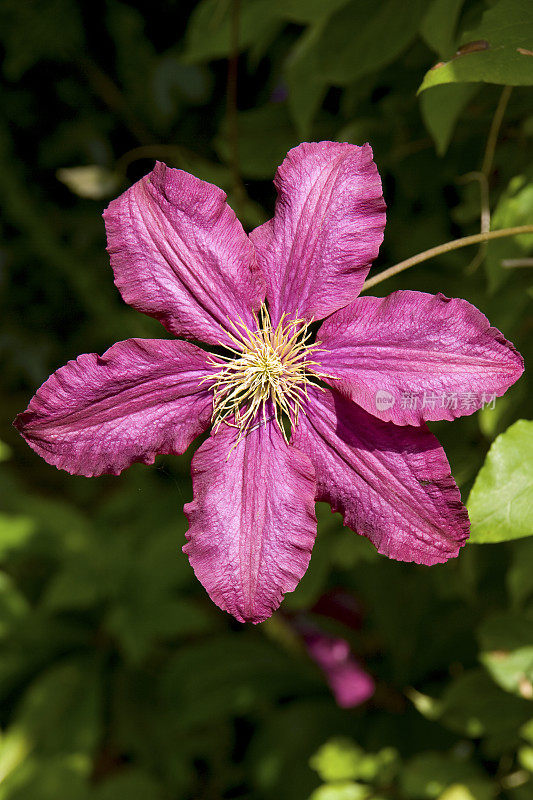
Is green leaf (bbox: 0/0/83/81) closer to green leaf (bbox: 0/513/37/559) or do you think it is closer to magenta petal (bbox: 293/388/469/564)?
green leaf (bbox: 0/513/37/559)

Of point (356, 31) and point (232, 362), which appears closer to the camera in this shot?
point (232, 362)

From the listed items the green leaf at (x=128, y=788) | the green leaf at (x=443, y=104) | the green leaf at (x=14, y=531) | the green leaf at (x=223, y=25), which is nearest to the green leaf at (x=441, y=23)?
the green leaf at (x=443, y=104)

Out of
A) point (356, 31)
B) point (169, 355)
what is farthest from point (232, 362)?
point (356, 31)

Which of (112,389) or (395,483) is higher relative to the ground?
(112,389)

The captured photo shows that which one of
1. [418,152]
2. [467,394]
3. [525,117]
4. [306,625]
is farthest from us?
[306,625]

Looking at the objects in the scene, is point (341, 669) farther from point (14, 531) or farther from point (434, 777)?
point (14, 531)

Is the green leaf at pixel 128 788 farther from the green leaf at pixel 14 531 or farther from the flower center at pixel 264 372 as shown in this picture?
the flower center at pixel 264 372

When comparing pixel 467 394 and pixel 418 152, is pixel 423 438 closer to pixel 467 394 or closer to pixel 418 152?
pixel 467 394

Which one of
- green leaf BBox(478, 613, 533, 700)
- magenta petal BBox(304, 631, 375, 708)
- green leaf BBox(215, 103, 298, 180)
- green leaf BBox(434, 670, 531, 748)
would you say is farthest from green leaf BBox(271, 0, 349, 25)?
magenta petal BBox(304, 631, 375, 708)

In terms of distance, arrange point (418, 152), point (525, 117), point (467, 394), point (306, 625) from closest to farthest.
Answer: point (467, 394) → point (525, 117) → point (418, 152) → point (306, 625)
